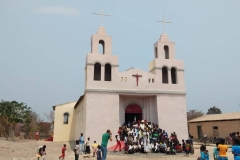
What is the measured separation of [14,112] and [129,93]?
12.7m

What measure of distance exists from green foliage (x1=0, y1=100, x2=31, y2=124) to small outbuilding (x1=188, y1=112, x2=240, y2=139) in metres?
22.0

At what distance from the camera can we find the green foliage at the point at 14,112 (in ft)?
73.6

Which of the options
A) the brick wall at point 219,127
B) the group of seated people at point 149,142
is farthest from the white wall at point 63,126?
the brick wall at point 219,127

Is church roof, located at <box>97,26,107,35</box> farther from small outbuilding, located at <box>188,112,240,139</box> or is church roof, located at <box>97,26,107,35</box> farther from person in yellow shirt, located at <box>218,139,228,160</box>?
small outbuilding, located at <box>188,112,240,139</box>

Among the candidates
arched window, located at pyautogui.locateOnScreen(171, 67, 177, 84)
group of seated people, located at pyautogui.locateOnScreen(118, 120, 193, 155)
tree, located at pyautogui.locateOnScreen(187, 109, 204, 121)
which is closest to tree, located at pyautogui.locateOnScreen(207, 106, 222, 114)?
tree, located at pyautogui.locateOnScreen(187, 109, 204, 121)

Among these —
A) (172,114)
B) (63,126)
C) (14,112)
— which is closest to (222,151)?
(172,114)

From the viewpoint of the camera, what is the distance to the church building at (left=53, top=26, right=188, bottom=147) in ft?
57.7

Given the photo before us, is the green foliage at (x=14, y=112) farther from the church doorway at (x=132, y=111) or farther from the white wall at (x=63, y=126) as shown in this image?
the church doorway at (x=132, y=111)

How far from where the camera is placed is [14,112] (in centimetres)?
2264

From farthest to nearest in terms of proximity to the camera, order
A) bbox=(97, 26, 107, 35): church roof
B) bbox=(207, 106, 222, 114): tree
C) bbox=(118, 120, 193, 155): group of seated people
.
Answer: bbox=(207, 106, 222, 114): tree → bbox=(97, 26, 107, 35): church roof → bbox=(118, 120, 193, 155): group of seated people

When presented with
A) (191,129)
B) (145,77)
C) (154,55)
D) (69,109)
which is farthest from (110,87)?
(191,129)

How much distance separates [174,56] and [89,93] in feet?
30.0

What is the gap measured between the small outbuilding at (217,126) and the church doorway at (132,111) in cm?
1144

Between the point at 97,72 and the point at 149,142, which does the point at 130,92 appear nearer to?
the point at 97,72
